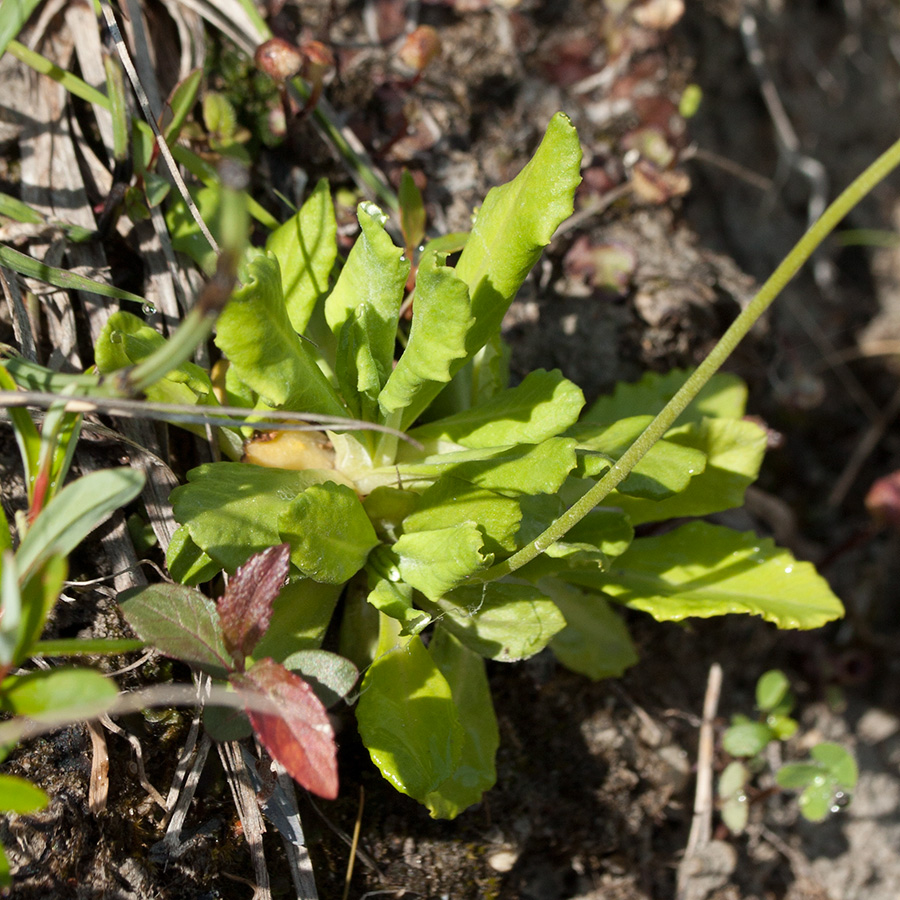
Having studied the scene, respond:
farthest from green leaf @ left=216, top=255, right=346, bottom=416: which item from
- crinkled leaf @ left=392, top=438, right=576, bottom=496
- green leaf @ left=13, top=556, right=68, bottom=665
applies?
green leaf @ left=13, top=556, right=68, bottom=665

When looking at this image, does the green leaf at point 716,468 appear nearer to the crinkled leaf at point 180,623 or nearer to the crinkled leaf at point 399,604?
the crinkled leaf at point 399,604

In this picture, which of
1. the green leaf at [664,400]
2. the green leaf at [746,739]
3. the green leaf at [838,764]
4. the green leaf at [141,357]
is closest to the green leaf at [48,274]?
the green leaf at [141,357]

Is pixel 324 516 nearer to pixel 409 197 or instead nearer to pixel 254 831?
pixel 254 831

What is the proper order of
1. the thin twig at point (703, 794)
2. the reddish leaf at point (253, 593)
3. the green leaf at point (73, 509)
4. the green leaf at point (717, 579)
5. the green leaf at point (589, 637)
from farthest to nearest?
1. the thin twig at point (703, 794)
2. the green leaf at point (589, 637)
3. the green leaf at point (717, 579)
4. the reddish leaf at point (253, 593)
5. the green leaf at point (73, 509)

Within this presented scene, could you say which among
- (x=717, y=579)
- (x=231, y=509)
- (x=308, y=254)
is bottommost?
(x=717, y=579)

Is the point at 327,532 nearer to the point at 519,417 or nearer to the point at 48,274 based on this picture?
the point at 519,417

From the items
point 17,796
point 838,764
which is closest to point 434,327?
point 17,796
